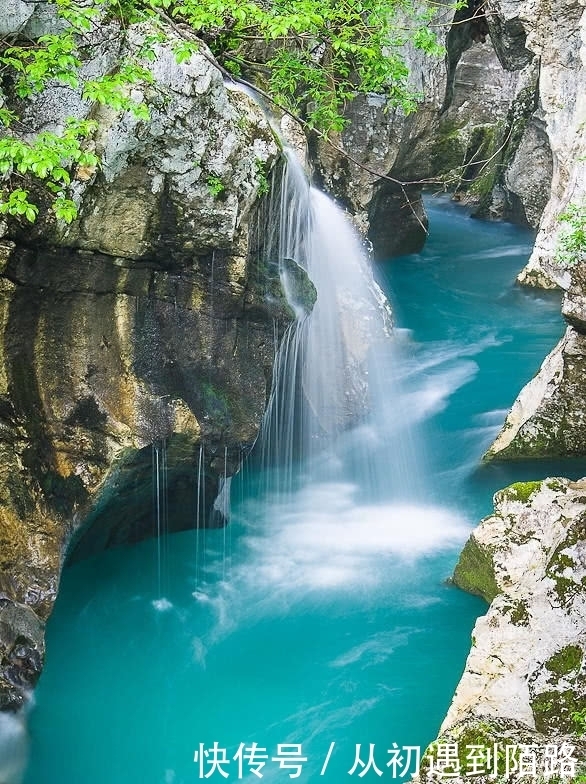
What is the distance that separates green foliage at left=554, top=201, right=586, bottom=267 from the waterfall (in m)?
2.80

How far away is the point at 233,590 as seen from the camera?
28.9 ft

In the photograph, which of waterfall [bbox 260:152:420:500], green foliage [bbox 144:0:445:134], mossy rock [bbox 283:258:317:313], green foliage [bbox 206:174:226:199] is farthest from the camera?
waterfall [bbox 260:152:420:500]

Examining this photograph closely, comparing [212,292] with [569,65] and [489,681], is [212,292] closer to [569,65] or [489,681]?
[489,681]

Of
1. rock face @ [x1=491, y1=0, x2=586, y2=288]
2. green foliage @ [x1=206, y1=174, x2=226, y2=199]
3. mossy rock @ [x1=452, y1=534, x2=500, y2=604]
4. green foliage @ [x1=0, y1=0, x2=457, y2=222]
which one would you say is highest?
rock face @ [x1=491, y1=0, x2=586, y2=288]

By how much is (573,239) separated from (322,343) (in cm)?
437

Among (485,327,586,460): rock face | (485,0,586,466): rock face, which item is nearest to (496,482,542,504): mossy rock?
(485,0,586,466): rock face

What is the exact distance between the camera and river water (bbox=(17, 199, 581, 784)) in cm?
693

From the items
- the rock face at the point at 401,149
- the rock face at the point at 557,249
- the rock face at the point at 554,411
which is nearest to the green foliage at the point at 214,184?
the rock face at the point at 557,249

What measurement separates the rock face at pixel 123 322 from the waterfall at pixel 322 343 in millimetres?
969

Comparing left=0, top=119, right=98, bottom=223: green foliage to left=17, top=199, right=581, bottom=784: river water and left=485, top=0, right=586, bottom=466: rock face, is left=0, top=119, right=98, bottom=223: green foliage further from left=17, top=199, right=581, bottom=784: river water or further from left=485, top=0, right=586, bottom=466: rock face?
left=485, top=0, right=586, bottom=466: rock face

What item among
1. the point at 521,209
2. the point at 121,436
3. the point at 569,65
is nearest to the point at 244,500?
the point at 121,436

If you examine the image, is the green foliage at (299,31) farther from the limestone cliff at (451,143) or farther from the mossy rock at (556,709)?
the mossy rock at (556,709)

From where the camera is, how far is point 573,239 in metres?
8.02

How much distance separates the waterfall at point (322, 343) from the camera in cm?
923
